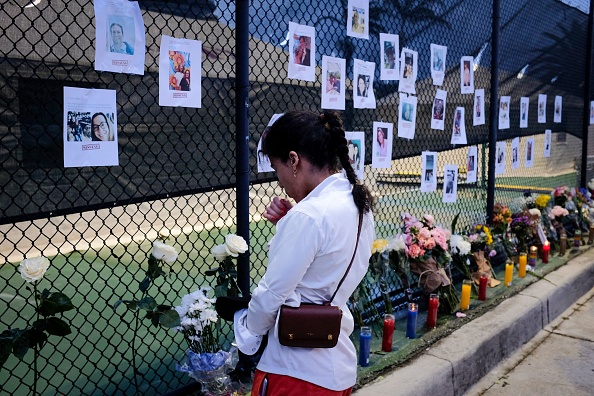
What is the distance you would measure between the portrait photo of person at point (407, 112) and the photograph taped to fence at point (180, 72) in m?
2.04

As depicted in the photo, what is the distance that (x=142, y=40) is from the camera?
99.8 inches

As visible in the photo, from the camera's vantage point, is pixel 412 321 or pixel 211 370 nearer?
pixel 211 370

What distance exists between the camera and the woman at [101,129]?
2430 millimetres

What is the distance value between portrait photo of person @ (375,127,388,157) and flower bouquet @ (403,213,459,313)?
1.70 ft

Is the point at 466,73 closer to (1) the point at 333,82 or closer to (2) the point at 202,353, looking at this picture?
(1) the point at 333,82

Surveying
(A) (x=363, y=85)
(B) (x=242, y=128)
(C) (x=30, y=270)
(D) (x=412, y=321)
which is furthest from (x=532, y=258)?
(C) (x=30, y=270)

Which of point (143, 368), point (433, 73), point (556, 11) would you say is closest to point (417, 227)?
point (433, 73)

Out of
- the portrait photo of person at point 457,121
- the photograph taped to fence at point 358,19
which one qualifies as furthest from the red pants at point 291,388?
the portrait photo of person at point 457,121

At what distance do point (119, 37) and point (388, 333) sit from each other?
2.38 metres

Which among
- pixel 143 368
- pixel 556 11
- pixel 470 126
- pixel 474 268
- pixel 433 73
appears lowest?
pixel 143 368

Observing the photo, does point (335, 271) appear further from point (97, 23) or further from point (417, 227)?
point (417, 227)

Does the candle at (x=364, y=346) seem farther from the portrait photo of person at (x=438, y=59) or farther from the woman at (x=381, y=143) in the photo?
the portrait photo of person at (x=438, y=59)

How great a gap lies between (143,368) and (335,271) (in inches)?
97.0

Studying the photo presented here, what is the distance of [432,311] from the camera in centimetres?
402
